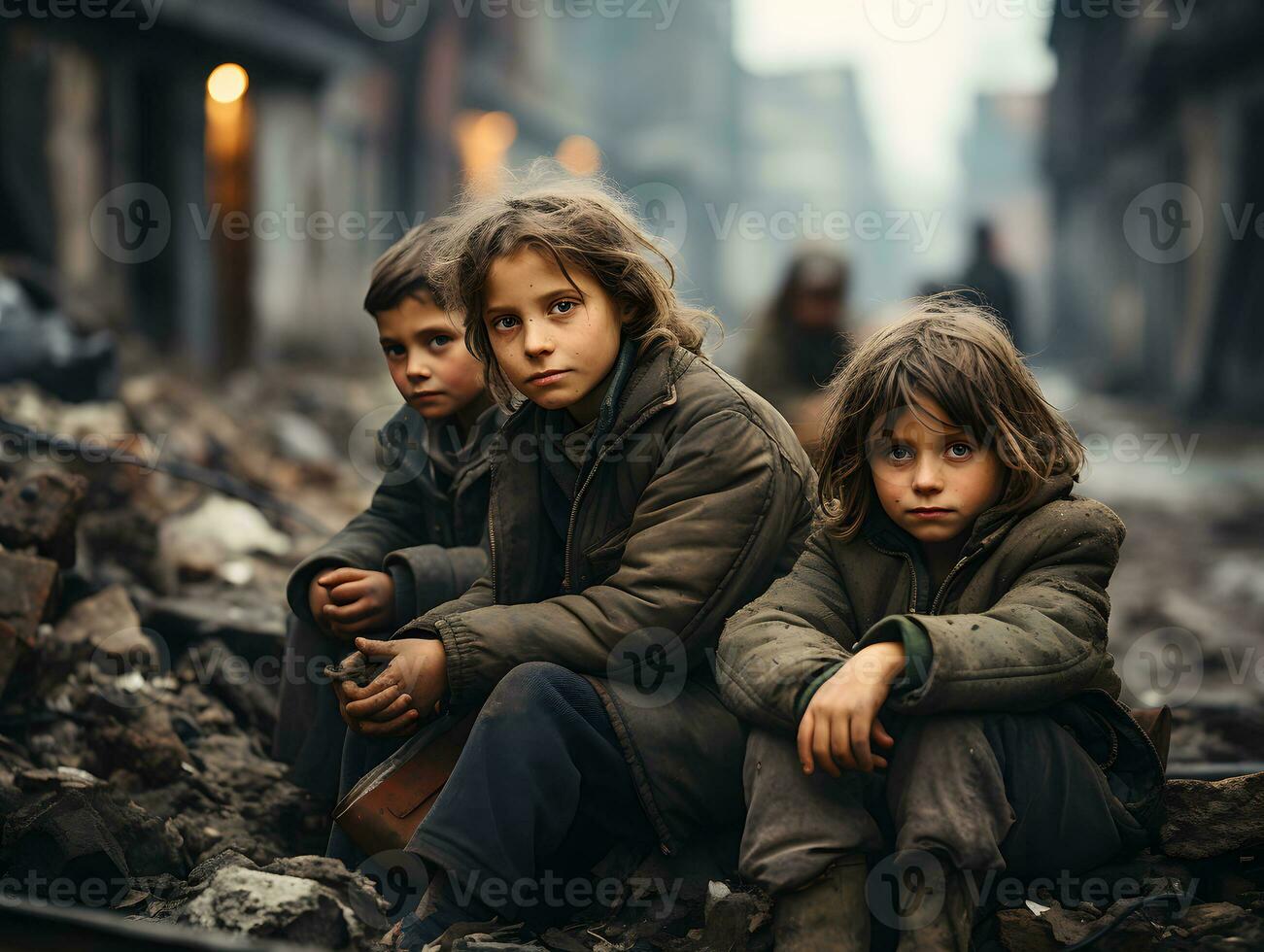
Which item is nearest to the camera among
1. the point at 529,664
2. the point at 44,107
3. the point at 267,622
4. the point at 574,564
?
the point at 529,664

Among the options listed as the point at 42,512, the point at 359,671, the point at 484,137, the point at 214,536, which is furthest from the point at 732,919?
the point at 484,137

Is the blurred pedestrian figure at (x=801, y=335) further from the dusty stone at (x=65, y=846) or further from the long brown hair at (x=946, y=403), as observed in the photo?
the dusty stone at (x=65, y=846)

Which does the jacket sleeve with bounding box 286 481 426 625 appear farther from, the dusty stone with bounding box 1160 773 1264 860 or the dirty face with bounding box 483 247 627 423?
the dusty stone with bounding box 1160 773 1264 860

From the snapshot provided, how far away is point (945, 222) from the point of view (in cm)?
5375

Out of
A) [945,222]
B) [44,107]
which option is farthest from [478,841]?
[945,222]

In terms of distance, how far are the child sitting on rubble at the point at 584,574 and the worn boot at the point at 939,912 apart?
0.47 meters

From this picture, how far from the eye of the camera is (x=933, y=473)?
2238mm

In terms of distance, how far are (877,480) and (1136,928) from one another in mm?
917

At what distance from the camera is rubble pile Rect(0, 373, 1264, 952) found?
7.44 ft

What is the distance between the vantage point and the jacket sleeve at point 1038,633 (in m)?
2.04

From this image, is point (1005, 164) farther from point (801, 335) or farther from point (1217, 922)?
point (1217, 922)

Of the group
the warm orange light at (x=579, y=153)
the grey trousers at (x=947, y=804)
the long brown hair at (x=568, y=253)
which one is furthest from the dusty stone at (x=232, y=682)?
the warm orange light at (x=579, y=153)

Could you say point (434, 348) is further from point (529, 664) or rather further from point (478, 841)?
point (478, 841)

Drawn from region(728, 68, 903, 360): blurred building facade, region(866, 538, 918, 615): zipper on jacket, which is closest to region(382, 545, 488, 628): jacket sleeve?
region(866, 538, 918, 615): zipper on jacket
